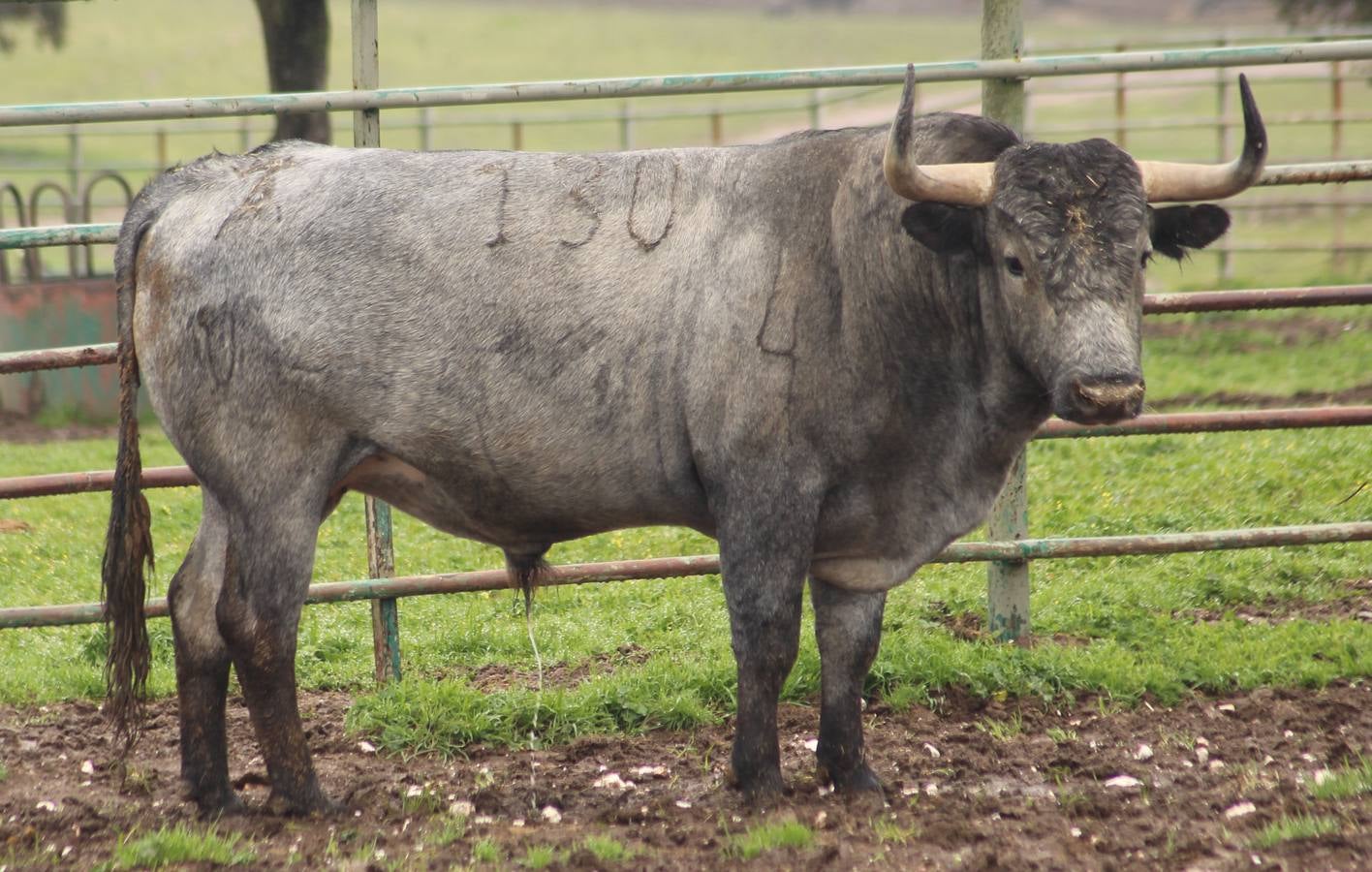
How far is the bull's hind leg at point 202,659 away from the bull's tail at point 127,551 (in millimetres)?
157

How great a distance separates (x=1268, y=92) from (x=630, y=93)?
30.1 m

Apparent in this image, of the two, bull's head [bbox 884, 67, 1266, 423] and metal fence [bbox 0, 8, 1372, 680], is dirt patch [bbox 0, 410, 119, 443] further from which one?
bull's head [bbox 884, 67, 1266, 423]

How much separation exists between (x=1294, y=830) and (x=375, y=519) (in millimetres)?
3312

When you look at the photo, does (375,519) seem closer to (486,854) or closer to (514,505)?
(514,505)

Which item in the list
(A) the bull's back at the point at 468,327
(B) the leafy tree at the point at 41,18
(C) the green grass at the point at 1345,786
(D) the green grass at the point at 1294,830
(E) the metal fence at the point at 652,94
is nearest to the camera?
(D) the green grass at the point at 1294,830

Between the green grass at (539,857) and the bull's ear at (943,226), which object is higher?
the bull's ear at (943,226)

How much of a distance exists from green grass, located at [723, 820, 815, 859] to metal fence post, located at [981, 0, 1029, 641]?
5.47ft

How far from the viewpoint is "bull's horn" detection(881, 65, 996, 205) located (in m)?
4.30

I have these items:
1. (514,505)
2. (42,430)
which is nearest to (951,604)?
(514,505)

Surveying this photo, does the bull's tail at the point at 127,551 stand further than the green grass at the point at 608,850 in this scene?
Yes

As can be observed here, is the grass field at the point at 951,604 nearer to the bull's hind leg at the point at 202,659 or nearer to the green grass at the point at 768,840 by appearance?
the bull's hind leg at the point at 202,659

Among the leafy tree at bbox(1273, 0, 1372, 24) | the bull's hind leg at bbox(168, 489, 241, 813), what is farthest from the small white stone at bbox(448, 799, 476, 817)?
the leafy tree at bbox(1273, 0, 1372, 24)

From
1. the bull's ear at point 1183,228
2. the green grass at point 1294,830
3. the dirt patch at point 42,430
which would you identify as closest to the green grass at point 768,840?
the green grass at point 1294,830

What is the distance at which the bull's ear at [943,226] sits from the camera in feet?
14.8
